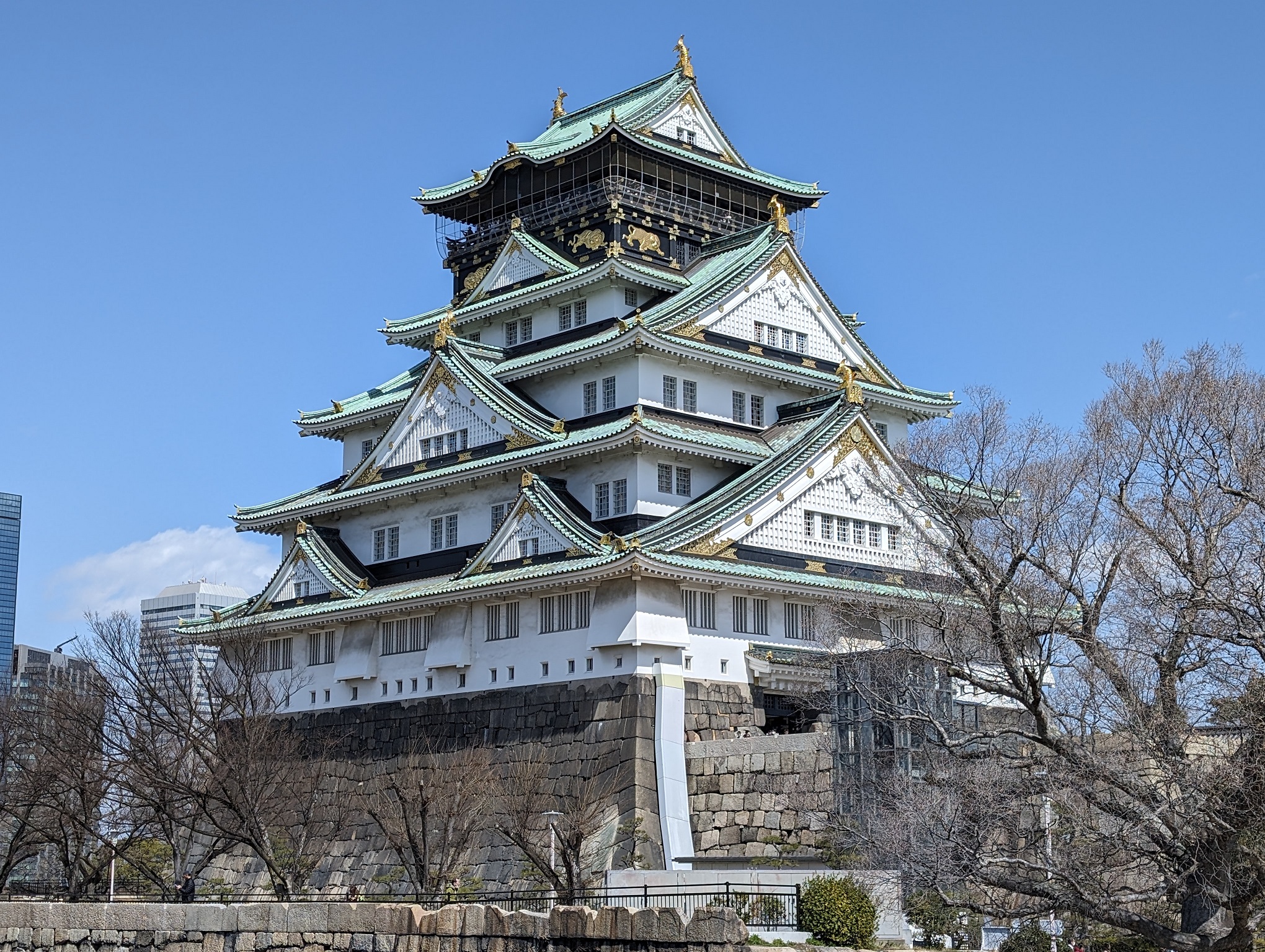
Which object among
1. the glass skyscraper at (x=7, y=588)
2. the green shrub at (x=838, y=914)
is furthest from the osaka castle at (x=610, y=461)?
the glass skyscraper at (x=7, y=588)

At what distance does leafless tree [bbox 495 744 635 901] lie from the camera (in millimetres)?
41531

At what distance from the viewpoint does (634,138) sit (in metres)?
58.7

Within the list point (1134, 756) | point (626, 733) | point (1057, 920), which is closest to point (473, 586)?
point (626, 733)

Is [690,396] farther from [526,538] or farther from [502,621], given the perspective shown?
[502,621]

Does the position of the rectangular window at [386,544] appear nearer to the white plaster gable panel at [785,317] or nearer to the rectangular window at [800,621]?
the white plaster gable panel at [785,317]

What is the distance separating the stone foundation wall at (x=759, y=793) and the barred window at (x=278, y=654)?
18.2 metres

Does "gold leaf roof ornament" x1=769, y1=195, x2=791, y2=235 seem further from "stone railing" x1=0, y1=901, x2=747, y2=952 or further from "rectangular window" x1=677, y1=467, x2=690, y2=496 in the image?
"stone railing" x1=0, y1=901, x2=747, y2=952

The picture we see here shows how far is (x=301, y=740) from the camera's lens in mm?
54906

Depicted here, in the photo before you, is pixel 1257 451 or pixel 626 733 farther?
pixel 626 733

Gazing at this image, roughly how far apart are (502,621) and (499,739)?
12.0 feet

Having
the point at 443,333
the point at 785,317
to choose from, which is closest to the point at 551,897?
the point at 443,333

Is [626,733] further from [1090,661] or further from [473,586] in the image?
[1090,661]

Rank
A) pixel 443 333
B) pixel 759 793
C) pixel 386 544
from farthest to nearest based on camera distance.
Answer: pixel 386 544 → pixel 443 333 → pixel 759 793

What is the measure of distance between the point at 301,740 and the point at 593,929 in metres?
27.6
